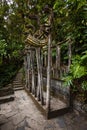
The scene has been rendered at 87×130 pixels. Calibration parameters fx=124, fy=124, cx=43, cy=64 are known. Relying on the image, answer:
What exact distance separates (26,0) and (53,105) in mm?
5968

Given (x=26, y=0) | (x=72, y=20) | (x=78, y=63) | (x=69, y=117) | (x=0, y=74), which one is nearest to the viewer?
(x=78, y=63)

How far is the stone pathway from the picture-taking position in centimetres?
326

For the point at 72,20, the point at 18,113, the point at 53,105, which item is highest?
the point at 72,20

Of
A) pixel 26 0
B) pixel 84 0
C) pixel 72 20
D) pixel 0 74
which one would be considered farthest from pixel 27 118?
pixel 26 0

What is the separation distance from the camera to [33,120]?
363 cm

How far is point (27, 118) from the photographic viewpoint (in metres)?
3.77

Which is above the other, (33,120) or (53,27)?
(53,27)

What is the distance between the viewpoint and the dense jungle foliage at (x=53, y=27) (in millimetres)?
3336

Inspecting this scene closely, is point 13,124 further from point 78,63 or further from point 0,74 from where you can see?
point 0,74

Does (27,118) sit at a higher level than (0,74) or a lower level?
lower

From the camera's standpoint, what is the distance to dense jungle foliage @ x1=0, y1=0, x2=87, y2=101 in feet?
10.9

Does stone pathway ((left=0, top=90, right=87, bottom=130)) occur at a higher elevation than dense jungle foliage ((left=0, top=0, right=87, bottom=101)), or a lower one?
lower

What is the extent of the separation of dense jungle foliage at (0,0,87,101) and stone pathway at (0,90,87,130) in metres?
0.90

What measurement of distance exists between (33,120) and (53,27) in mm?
2890
